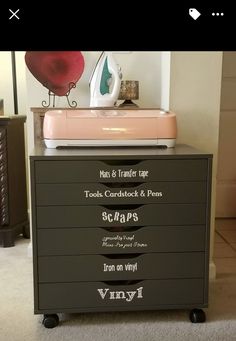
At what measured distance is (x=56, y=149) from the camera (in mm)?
1244

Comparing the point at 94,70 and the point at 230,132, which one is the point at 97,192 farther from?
the point at 230,132

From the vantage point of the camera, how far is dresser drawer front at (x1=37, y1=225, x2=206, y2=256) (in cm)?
115

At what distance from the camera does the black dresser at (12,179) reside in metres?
1.93

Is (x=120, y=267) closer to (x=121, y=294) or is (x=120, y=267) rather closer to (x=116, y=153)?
(x=121, y=294)

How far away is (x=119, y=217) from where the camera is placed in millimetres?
1145

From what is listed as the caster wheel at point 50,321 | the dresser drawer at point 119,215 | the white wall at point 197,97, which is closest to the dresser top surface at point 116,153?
the dresser drawer at point 119,215

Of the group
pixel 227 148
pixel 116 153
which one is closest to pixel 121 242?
pixel 116 153

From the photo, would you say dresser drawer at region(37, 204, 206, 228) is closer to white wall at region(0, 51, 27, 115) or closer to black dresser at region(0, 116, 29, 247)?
black dresser at region(0, 116, 29, 247)

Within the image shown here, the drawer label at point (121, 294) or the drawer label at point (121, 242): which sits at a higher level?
the drawer label at point (121, 242)

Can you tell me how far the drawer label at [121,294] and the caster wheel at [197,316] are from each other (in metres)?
0.18
